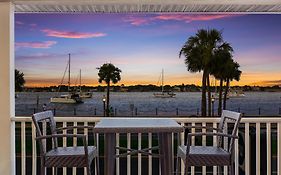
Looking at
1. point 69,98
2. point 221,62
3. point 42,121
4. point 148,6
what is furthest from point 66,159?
point 221,62

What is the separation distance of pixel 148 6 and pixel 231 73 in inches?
399

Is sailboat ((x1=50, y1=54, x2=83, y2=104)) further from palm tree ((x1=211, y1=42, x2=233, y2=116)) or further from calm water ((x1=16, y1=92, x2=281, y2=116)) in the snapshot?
palm tree ((x1=211, y1=42, x2=233, y2=116))

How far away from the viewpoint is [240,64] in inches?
534

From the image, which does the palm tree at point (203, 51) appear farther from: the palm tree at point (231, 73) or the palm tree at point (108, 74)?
the palm tree at point (108, 74)

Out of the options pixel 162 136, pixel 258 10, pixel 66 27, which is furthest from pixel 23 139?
pixel 66 27

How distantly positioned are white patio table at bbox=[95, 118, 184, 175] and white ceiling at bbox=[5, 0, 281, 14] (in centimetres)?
131

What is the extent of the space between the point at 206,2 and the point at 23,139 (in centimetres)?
250

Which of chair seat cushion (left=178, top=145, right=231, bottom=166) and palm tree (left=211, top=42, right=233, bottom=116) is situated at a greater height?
palm tree (left=211, top=42, right=233, bottom=116)

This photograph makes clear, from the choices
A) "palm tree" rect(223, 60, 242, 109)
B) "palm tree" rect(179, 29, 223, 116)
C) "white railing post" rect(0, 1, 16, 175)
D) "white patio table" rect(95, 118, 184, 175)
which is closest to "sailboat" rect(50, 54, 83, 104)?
"palm tree" rect(179, 29, 223, 116)

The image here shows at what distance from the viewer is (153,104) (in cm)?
1218

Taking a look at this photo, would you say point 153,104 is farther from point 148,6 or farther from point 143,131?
point 143,131

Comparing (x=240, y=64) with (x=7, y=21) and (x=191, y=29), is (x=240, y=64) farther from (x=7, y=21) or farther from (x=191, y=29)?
(x=7, y=21)

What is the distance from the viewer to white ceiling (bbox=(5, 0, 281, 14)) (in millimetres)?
4074

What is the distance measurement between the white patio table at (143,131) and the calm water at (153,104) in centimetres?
740
